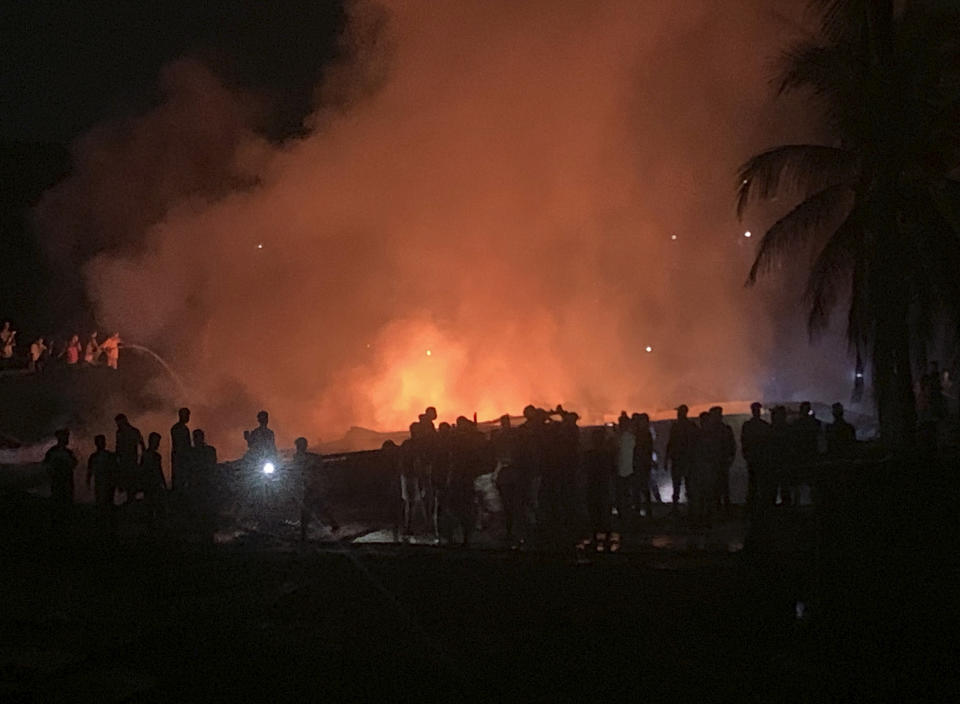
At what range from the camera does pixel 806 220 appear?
10609mm

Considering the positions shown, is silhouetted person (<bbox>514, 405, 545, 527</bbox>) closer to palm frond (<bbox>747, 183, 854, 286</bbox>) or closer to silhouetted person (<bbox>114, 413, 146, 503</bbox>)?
palm frond (<bbox>747, 183, 854, 286</bbox>)

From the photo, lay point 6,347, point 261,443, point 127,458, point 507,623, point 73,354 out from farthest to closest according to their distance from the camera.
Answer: point 73,354
point 6,347
point 261,443
point 127,458
point 507,623

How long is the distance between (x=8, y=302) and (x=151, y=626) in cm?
2023

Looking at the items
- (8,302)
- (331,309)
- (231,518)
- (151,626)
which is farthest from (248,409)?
(151,626)

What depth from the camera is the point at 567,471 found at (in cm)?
985

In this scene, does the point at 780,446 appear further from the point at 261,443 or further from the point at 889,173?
the point at 261,443

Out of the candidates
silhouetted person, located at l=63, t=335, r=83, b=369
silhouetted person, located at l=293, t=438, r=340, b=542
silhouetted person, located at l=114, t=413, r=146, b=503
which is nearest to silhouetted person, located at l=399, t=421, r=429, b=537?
silhouetted person, located at l=293, t=438, r=340, b=542

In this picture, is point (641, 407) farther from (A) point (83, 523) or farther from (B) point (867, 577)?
(B) point (867, 577)

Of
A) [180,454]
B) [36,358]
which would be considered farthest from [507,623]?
[36,358]

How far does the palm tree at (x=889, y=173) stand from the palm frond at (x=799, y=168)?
15mm

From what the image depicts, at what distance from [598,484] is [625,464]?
1897mm

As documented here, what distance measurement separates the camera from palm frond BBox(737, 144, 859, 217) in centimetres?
1035

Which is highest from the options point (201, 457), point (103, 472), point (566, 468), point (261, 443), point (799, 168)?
point (799, 168)

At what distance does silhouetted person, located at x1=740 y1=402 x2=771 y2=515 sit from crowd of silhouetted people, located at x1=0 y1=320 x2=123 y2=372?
15.9 metres
